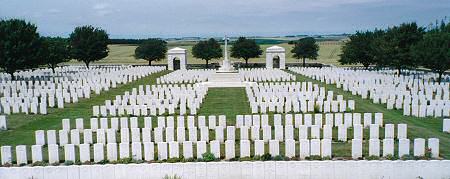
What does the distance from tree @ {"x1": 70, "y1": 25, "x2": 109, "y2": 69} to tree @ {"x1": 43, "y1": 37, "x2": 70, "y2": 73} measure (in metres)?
1.15

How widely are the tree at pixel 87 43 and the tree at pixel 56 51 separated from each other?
1153 millimetres

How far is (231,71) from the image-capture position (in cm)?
3741

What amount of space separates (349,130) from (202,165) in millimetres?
6843

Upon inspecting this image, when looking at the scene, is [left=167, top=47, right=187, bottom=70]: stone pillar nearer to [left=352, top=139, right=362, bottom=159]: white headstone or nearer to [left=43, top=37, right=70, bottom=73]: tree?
[left=43, top=37, right=70, bottom=73]: tree

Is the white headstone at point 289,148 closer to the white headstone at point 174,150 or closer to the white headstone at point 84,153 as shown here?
the white headstone at point 174,150

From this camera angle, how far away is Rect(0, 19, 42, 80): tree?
39844mm

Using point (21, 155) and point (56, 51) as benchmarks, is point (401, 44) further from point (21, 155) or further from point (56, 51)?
point (21, 155)

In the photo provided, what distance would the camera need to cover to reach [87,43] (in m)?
62.0

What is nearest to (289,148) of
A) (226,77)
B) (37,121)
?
(37,121)

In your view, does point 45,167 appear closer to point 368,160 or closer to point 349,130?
point 368,160

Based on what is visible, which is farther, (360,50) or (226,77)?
(360,50)

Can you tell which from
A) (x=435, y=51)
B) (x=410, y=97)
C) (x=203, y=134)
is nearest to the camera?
(x=203, y=134)

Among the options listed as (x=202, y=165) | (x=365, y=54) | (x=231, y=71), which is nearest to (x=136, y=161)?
(x=202, y=165)

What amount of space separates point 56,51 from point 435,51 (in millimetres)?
40638
